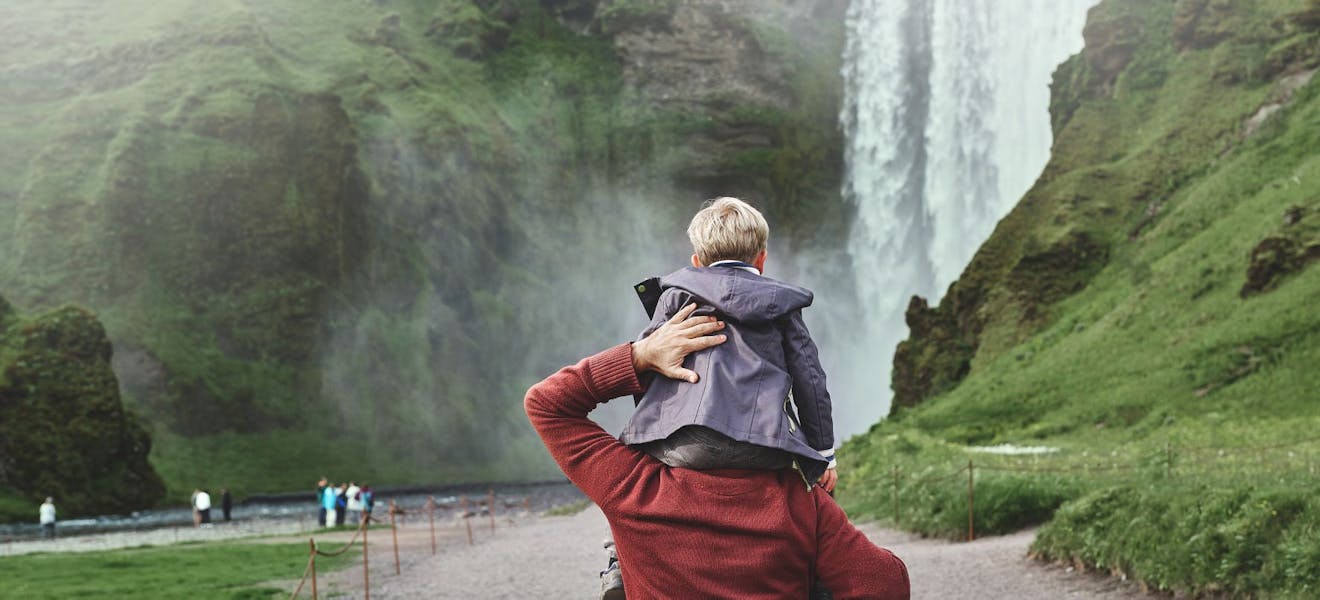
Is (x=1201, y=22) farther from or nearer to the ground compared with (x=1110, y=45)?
nearer to the ground

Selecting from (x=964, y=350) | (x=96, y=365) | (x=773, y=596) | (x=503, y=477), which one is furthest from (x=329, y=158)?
(x=773, y=596)

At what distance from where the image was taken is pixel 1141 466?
18.8m

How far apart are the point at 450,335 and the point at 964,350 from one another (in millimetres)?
96439

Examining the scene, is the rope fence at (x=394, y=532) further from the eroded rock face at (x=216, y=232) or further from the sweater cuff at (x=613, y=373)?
the eroded rock face at (x=216, y=232)

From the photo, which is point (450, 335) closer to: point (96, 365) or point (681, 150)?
point (681, 150)

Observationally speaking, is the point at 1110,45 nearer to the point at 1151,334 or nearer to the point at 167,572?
the point at 1151,334

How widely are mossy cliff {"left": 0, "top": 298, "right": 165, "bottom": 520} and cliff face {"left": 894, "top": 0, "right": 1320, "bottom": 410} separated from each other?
51.5m

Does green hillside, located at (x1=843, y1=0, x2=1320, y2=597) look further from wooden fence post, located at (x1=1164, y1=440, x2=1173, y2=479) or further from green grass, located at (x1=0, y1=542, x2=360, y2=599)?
green grass, located at (x1=0, y1=542, x2=360, y2=599)

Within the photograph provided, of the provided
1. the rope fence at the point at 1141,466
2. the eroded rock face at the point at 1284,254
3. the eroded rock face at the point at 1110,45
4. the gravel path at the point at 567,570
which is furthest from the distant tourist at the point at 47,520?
the eroded rock face at the point at 1110,45

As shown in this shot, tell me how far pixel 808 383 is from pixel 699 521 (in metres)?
0.64

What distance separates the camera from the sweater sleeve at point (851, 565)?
441 cm

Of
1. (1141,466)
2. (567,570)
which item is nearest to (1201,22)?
(1141,466)

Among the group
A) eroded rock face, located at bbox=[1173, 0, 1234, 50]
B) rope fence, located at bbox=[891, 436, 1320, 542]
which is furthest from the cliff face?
rope fence, located at bbox=[891, 436, 1320, 542]

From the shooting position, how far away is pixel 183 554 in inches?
1224
